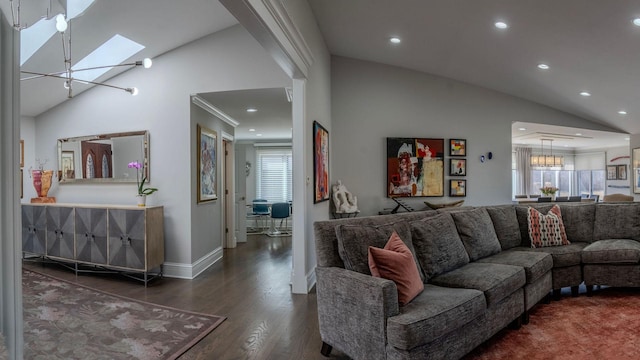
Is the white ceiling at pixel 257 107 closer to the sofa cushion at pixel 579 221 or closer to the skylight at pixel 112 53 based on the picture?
the skylight at pixel 112 53

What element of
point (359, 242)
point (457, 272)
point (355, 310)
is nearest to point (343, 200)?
point (457, 272)

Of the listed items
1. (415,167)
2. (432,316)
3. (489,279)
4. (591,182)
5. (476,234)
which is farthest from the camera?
(591,182)

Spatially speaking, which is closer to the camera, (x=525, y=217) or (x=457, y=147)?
(x=525, y=217)

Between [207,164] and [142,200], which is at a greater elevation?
[207,164]

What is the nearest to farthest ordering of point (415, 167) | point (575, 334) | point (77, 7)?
point (575, 334)
point (77, 7)
point (415, 167)

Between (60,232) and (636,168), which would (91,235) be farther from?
(636,168)

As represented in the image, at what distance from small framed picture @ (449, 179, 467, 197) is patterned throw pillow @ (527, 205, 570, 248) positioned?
6.71ft

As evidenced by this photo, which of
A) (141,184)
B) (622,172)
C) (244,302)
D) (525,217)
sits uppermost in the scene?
(622,172)

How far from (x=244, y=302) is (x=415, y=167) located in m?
3.54

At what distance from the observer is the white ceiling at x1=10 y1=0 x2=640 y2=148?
11.2ft

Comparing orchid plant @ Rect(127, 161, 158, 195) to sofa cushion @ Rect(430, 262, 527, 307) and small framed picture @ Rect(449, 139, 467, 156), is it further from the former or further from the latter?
small framed picture @ Rect(449, 139, 467, 156)

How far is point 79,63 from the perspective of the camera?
4.45 m

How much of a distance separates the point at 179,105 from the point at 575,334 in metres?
4.47

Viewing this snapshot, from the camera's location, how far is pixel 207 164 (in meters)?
4.81
